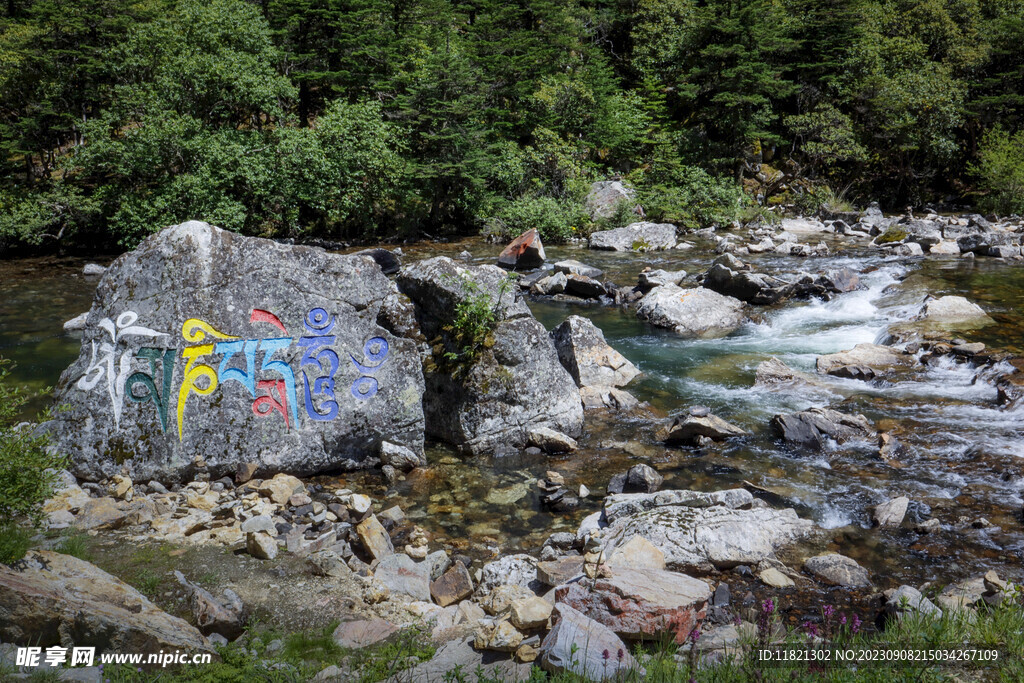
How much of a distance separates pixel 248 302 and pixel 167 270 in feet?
3.15

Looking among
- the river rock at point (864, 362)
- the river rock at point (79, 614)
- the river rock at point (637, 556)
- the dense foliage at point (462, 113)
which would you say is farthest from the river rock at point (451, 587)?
the dense foliage at point (462, 113)

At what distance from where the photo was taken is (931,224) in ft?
80.2

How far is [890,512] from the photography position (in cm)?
642

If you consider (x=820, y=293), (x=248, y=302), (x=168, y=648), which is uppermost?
(x=248, y=302)

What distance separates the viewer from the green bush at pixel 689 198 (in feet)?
91.0

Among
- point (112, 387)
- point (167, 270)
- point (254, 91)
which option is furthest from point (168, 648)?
point (254, 91)

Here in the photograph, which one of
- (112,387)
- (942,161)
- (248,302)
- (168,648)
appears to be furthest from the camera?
(942,161)

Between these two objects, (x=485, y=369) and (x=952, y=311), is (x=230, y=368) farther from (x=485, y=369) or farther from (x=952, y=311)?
(x=952, y=311)

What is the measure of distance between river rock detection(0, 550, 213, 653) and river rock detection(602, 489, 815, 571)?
3680 mm

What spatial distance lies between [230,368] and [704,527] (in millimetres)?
5461

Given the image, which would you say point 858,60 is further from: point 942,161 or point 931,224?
point 931,224

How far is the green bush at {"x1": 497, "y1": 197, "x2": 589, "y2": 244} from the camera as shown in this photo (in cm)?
2552

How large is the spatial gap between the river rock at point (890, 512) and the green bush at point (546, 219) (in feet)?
65.1

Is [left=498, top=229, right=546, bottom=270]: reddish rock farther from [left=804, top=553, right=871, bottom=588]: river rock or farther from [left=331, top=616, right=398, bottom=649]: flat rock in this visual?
[left=331, top=616, right=398, bottom=649]: flat rock
